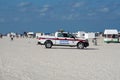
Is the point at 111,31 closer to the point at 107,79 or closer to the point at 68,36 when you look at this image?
the point at 68,36

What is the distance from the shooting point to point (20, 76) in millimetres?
11219

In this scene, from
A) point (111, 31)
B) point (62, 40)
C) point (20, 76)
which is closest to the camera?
point (20, 76)

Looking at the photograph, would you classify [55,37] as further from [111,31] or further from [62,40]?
[111,31]

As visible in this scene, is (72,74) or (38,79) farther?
(72,74)

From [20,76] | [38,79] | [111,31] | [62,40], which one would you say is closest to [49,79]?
[38,79]

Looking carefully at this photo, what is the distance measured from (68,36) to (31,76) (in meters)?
21.3

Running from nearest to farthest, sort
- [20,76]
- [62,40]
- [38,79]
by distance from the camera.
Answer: [38,79] → [20,76] → [62,40]

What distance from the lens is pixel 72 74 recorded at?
39.0 feet

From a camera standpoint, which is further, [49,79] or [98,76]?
[98,76]

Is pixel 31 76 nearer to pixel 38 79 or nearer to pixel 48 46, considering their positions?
pixel 38 79

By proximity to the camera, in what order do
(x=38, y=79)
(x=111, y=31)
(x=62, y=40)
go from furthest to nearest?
(x=111, y=31), (x=62, y=40), (x=38, y=79)

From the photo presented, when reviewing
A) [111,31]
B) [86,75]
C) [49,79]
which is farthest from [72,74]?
[111,31]

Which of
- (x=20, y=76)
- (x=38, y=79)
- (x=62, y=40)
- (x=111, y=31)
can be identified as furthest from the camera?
(x=111, y=31)

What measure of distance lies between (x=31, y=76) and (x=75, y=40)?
2142 cm
